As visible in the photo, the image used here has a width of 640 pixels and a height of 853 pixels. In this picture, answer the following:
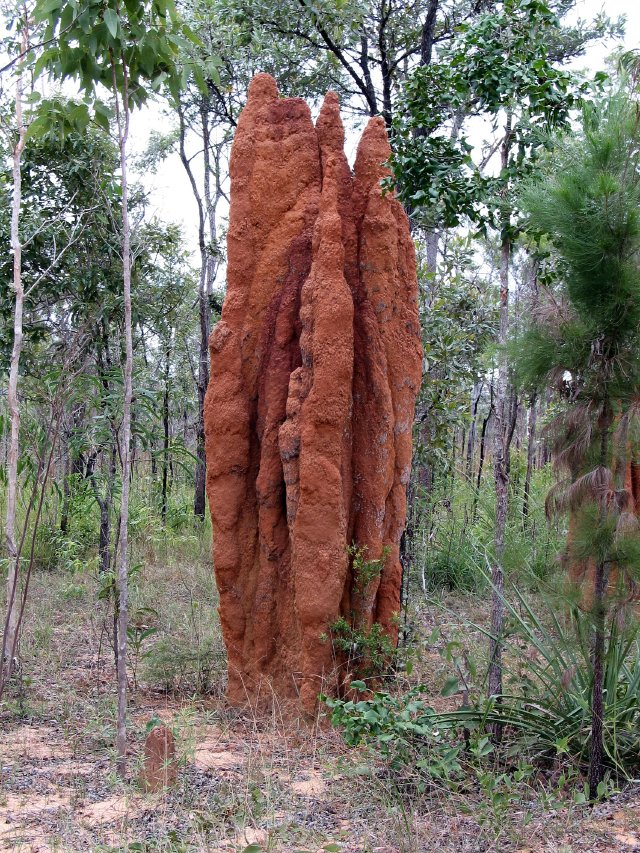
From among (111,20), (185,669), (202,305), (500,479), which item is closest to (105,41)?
(111,20)

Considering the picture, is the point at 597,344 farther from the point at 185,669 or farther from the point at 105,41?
the point at 185,669

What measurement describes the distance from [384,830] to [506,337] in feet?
8.07

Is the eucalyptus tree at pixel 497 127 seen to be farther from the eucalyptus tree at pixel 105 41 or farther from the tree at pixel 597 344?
the eucalyptus tree at pixel 105 41

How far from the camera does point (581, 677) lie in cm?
443

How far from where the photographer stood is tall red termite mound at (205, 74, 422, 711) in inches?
196

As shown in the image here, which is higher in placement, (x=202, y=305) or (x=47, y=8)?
(x=202, y=305)

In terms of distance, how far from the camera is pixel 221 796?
3.77 m

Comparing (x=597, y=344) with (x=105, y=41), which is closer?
(x=105, y=41)

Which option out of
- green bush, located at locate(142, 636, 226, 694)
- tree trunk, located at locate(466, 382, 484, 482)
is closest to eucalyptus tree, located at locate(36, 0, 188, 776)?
green bush, located at locate(142, 636, 226, 694)

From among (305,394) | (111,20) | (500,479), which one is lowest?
(500,479)

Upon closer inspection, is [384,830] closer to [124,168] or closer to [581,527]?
[581,527]

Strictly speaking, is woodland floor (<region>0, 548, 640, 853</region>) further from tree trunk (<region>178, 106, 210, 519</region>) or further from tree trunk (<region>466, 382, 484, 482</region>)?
tree trunk (<region>178, 106, 210, 519</region>)

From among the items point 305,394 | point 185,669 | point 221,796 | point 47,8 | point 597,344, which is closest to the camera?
point 47,8

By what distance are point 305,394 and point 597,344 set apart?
72.6 inches
